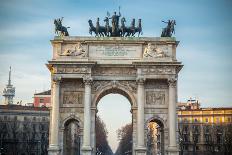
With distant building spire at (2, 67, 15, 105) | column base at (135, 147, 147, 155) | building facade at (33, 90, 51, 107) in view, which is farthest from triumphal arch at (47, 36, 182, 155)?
distant building spire at (2, 67, 15, 105)

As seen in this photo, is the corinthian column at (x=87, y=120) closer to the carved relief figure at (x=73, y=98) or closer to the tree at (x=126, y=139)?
Result: the carved relief figure at (x=73, y=98)

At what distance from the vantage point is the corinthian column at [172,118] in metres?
32.2

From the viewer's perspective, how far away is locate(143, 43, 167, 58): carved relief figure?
3378 centimetres

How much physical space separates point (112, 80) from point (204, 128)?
4107 cm

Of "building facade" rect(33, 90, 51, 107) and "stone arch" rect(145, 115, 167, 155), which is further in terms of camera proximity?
"building facade" rect(33, 90, 51, 107)

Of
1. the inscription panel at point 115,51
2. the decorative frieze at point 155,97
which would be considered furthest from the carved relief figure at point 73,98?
the decorative frieze at point 155,97

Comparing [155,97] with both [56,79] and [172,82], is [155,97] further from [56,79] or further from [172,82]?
[56,79]

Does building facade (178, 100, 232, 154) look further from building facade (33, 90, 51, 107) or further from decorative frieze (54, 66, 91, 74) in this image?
decorative frieze (54, 66, 91, 74)

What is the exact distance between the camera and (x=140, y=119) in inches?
1293

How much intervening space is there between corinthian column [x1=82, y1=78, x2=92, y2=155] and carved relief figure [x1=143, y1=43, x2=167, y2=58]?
488cm

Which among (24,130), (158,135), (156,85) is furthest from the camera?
(158,135)

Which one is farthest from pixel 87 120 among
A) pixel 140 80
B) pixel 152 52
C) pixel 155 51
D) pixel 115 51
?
pixel 155 51

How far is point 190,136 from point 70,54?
137ft

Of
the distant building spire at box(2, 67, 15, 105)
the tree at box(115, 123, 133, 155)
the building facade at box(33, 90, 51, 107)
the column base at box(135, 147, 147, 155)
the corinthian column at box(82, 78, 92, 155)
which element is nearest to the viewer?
the column base at box(135, 147, 147, 155)
